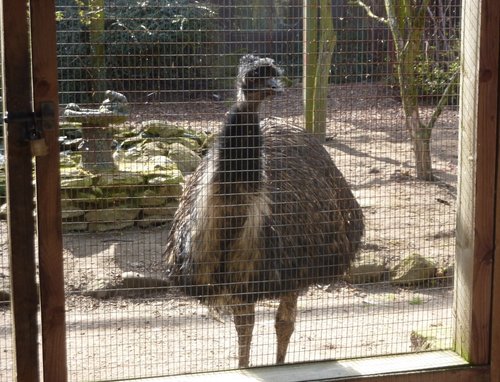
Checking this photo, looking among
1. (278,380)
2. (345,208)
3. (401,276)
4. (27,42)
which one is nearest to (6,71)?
(27,42)

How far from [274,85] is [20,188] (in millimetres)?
1486

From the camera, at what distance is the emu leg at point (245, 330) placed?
405 centimetres

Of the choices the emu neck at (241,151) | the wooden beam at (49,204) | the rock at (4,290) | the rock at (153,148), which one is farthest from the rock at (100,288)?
the wooden beam at (49,204)

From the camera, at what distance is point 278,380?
2.94 m

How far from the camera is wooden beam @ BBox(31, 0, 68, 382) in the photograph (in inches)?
101

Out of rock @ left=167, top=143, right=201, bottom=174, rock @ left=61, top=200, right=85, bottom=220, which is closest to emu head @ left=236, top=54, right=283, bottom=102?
rock @ left=61, top=200, right=85, bottom=220

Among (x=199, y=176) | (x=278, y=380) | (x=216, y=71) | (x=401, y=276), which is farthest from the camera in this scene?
(x=401, y=276)

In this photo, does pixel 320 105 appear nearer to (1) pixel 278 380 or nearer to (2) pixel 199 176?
(2) pixel 199 176

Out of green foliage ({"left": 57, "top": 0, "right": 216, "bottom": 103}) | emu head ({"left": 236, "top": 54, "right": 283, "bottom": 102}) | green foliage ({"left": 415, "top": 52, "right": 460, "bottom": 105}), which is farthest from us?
emu head ({"left": 236, "top": 54, "right": 283, "bottom": 102})

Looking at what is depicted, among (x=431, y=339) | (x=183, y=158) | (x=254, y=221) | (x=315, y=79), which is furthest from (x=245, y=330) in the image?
(x=183, y=158)

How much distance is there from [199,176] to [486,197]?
64.6 inches

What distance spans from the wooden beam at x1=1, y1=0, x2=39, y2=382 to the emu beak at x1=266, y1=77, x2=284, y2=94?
1.41 m

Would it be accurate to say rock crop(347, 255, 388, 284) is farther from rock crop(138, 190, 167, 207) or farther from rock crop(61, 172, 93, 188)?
rock crop(61, 172, 93, 188)

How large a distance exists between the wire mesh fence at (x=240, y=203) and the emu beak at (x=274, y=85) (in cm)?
4
